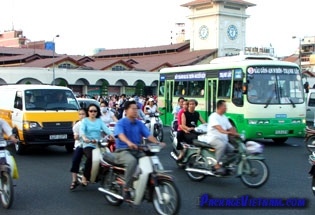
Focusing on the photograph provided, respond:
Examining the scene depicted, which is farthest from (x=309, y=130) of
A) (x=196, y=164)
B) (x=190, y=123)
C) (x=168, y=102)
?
(x=168, y=102)

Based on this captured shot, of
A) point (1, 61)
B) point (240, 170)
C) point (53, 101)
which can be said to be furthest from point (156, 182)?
point (1, 61)

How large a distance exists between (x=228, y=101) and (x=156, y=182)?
1025cm

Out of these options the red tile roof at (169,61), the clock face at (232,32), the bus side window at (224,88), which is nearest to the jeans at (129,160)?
the bus side window at (224,88)

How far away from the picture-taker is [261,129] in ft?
49.3

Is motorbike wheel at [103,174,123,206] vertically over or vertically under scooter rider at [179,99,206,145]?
under

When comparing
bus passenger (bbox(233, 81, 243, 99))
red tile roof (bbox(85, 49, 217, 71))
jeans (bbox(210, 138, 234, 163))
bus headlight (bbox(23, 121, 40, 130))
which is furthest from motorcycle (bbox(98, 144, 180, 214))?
red tile roof (bbox(85, 49, 217, 71))

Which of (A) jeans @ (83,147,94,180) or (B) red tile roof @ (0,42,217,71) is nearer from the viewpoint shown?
(A) jeans @ (83,147,94,180)

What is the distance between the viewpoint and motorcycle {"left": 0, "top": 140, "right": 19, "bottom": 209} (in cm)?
680

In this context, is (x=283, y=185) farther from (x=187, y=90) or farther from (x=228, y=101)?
(x=187, y=90)

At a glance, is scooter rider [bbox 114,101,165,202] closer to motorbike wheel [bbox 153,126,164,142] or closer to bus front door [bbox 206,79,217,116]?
motorbike wheel [bbox 153,126,164,142]

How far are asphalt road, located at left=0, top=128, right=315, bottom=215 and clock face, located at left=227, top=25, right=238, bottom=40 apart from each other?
7375 centimetres

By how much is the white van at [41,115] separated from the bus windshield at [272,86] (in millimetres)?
5596

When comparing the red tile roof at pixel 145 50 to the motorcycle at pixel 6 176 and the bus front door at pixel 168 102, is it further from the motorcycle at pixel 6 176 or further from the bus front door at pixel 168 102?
the motorcycle at pixel 6 176

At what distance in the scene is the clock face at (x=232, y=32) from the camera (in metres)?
84.1
